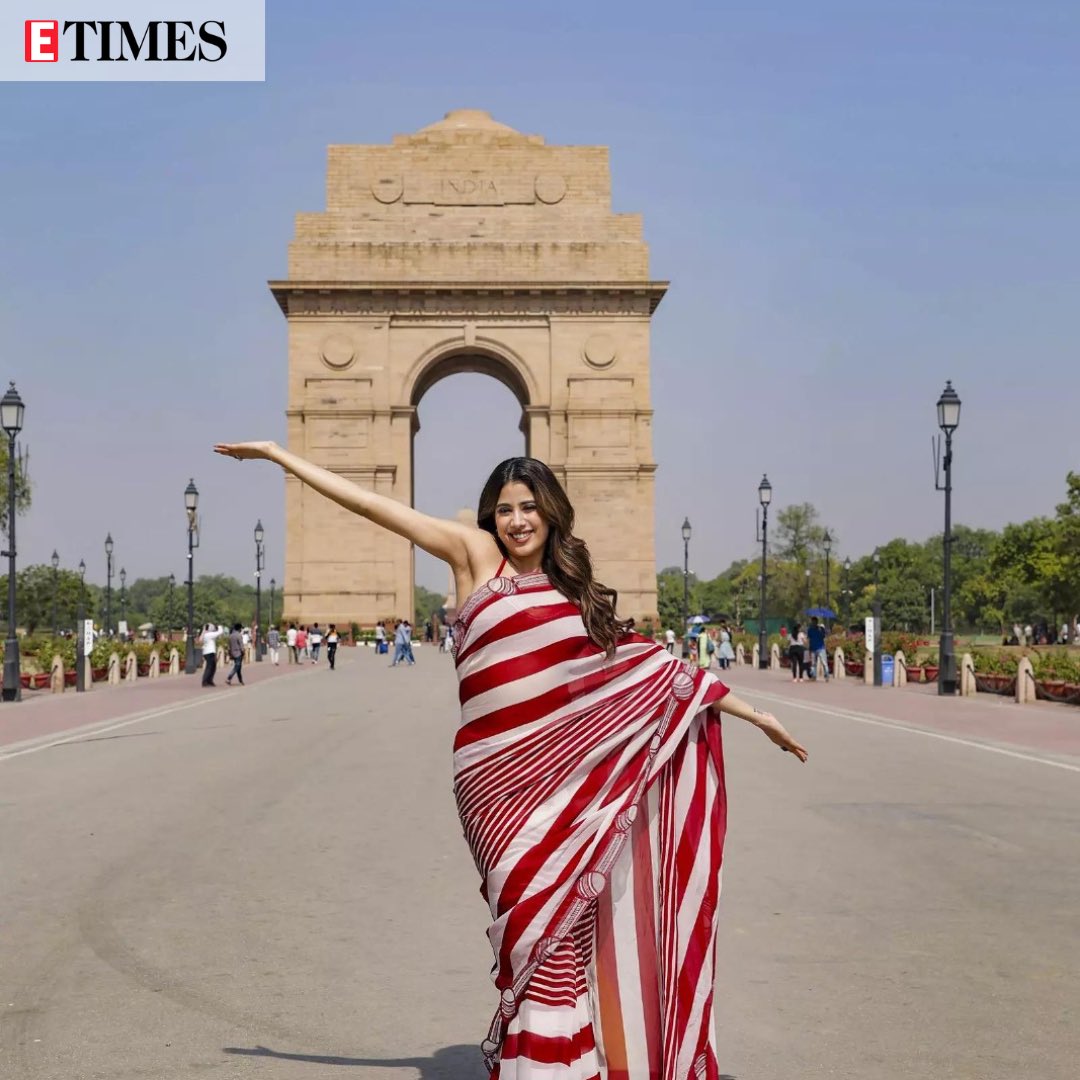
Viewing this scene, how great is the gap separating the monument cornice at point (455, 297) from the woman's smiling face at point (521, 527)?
179ft

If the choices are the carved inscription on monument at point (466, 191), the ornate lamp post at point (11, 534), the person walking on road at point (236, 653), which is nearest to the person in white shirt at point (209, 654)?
the person walking on road at point (236, 653)

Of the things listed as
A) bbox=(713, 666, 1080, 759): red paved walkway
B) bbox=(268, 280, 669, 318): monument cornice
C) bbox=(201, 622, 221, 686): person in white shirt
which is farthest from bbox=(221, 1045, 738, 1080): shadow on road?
bbox=(268, 280, 669, 318): monument cornice

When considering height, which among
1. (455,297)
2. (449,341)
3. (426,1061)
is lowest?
(426,1061)

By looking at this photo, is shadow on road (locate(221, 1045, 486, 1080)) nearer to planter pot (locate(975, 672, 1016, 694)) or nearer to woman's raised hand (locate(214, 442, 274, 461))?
woman's raised hand (locate(214, 442, 274, 461))

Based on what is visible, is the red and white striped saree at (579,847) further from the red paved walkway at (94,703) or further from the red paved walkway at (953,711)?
the red paved walkway at (94,703)

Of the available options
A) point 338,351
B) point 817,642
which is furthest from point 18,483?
point 817,642

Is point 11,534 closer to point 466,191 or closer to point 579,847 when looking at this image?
point 579,847

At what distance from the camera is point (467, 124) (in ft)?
207

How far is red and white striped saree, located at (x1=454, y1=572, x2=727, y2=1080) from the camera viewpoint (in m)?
3.62

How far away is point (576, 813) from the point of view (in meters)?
3.71

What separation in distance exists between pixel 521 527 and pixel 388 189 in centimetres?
5713

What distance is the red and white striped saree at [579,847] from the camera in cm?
362

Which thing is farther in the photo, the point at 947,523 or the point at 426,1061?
the point at 947,523

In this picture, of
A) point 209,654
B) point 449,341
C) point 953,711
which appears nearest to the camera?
point 953,711
